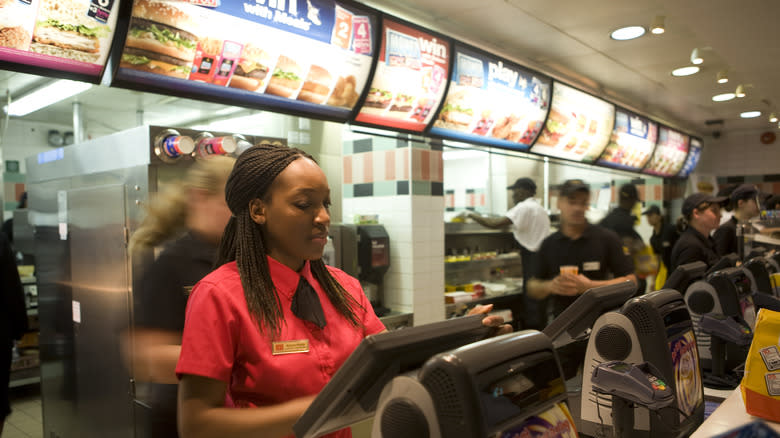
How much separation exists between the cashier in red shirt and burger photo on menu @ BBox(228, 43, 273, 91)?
66.8 inches

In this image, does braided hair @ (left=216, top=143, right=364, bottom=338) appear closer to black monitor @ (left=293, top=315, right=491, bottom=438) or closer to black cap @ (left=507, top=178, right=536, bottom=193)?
black monitor @ (left=293, top=315, right=491, bottom=438)

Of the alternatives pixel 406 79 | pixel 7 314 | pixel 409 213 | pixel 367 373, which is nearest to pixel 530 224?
pixel 409 213

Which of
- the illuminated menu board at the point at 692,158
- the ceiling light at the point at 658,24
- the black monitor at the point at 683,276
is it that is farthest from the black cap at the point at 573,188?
the illuminated menu board at the point at 692,158

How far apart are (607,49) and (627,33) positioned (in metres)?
0.53

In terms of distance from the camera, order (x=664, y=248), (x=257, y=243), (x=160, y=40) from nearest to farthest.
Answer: (x=257, y=243) < (x=160, y=40) < (x=664, y=248)

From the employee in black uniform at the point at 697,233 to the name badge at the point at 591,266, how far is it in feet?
2.10

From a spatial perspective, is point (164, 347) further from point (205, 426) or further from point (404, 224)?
point (404, 224)

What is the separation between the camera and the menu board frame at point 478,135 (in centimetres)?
412

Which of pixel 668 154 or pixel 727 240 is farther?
pixel 668 154

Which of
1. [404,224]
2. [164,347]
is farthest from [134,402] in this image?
[404,224]

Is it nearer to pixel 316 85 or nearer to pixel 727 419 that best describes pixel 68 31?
pixel 316 85

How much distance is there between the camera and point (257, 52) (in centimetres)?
294

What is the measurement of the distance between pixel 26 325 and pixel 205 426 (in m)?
3.09

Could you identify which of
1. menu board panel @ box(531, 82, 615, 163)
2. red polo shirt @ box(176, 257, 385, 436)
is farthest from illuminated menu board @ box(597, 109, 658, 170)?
red polo shirt @ box(176, 257, 385, 436)
